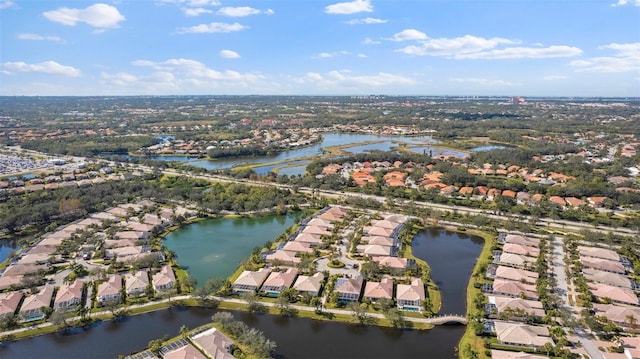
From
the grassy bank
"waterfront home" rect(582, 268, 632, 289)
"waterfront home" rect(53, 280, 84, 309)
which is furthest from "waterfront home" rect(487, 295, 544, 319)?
"waterfront home" rect(53, 280, 84, 309)

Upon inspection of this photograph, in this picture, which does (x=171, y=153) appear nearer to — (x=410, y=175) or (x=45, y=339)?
(x=410, y=175)

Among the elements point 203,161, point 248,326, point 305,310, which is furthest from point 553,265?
point 203,161

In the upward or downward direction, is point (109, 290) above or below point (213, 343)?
above

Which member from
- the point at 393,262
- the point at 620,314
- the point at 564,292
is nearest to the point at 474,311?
the point at 564,292

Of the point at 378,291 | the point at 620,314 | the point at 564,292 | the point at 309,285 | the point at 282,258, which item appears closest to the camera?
the point at 620,314

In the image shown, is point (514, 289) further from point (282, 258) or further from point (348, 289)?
point (282, 258)

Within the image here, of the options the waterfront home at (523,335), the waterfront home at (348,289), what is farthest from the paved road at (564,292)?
the waterfront home at (348,289)

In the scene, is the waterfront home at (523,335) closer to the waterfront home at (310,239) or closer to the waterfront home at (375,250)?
the waterfront home at (375,250)
